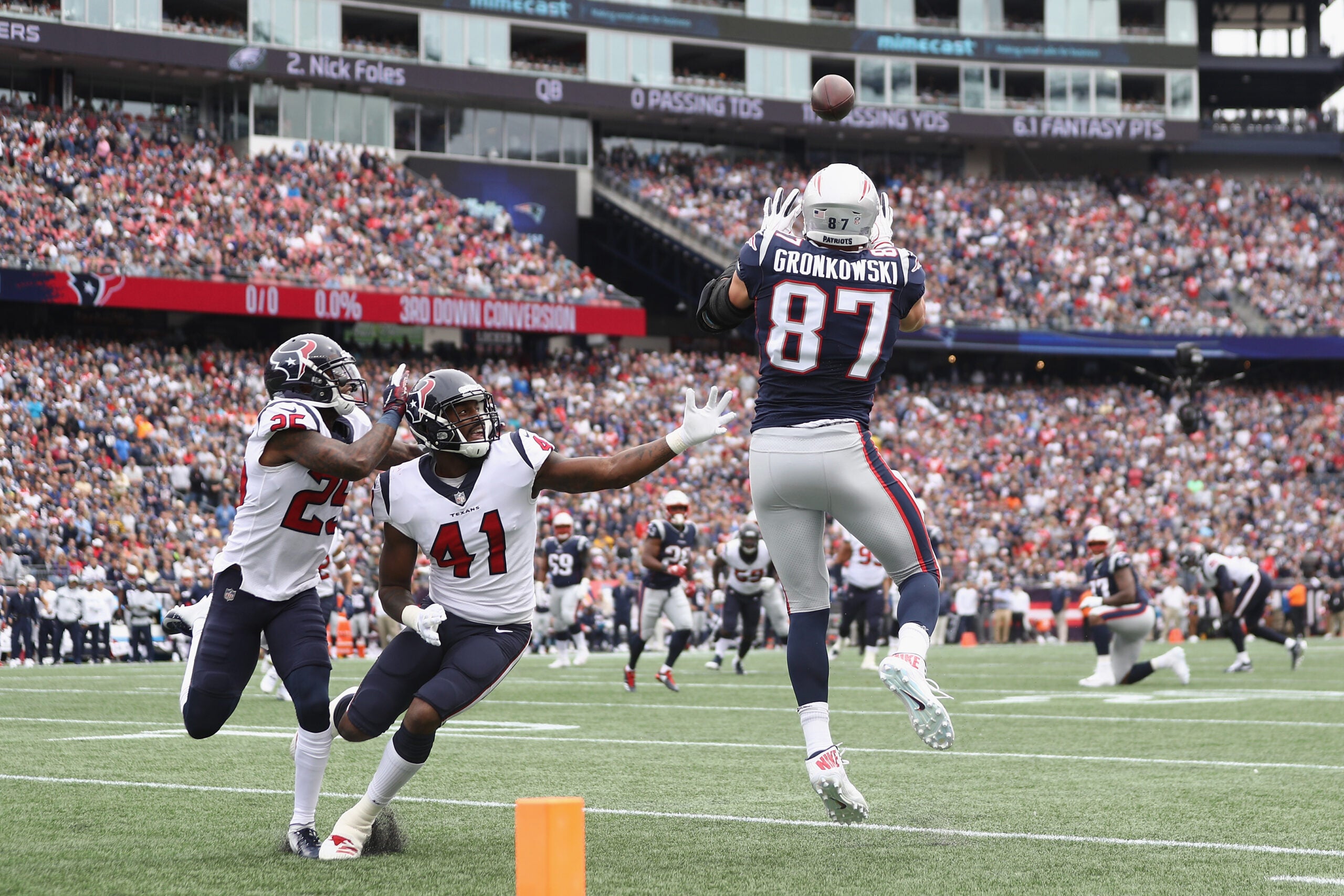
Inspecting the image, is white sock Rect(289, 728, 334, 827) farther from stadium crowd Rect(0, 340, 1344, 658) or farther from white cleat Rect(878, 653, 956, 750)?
stadium crowd Rect(0, 340, 1344, 658)

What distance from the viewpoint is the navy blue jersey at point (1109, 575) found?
48.7 feet

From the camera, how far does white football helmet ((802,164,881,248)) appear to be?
236 inches

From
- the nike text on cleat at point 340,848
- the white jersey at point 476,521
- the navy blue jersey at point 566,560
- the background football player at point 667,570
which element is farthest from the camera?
the navy blue jersey at point 566,560

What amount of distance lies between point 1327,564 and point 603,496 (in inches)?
576

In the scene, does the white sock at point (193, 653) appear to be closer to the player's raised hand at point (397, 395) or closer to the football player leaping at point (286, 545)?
the football player leaping at point (286, 545)

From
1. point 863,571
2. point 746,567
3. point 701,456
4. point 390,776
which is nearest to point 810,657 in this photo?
point 390,776

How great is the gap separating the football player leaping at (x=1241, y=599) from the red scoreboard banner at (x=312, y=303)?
17931 millimetres

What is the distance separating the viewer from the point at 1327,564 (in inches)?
1254

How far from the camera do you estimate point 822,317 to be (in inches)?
235

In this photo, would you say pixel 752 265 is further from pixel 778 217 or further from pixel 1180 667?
pixel 1180 667

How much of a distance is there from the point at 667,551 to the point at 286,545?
31.1 ft

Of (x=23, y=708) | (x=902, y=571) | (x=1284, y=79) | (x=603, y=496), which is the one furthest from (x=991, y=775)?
(x=1284, y=79)

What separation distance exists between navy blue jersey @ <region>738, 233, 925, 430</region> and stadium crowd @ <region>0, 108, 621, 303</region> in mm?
24993

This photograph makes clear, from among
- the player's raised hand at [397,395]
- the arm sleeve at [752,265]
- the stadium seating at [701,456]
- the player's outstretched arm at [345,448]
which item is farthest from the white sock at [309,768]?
the stadium seating at [701,456]
